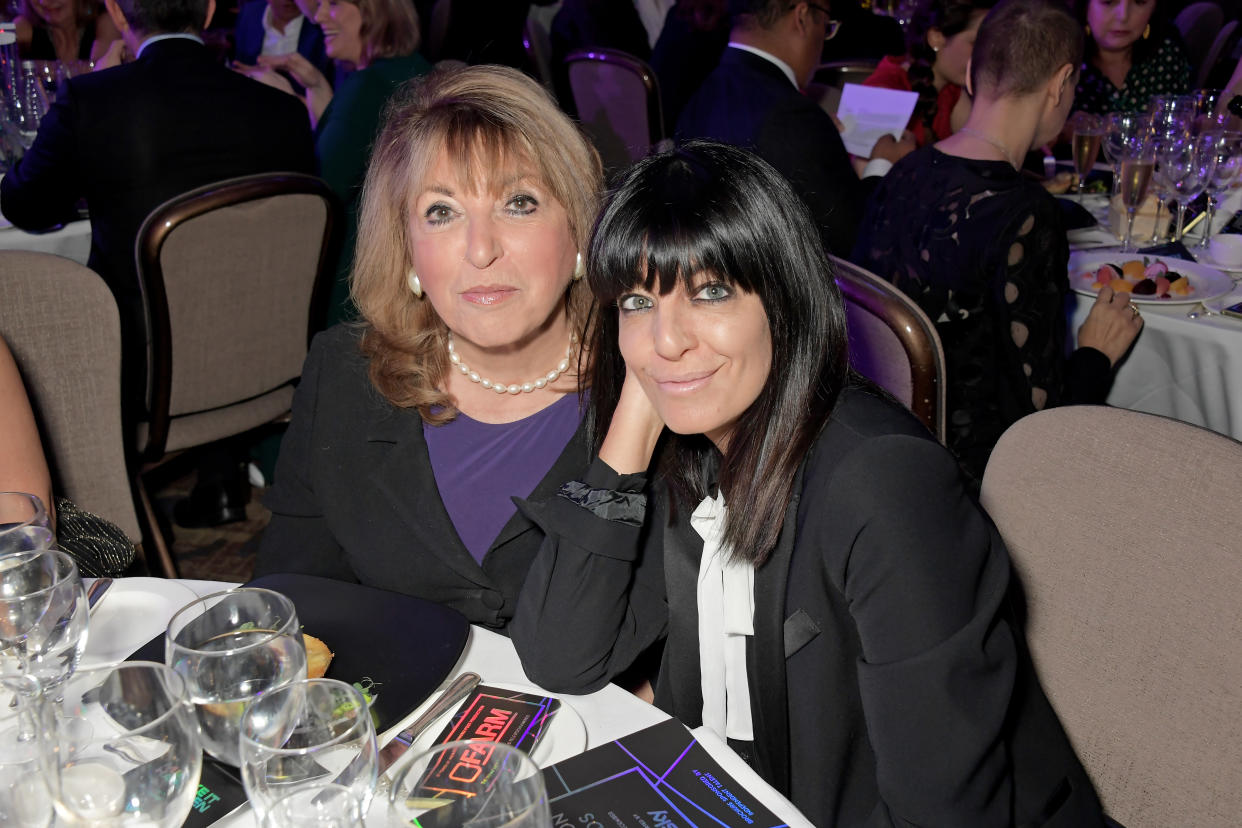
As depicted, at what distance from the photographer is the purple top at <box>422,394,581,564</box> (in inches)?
67.6

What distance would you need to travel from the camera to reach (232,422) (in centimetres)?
312

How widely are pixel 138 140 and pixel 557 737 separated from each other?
270 cm

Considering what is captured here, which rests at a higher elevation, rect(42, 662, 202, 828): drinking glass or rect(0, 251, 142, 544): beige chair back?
rect(42, 662, 202, 828): drinking glass

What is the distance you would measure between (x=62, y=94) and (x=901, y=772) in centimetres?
305

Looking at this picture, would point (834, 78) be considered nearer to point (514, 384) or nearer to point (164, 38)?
point (164, 38)

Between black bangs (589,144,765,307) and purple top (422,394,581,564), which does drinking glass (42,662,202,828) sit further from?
purple top (422,394,581,564)

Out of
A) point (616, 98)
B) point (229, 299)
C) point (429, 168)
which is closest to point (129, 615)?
point (429, 168)

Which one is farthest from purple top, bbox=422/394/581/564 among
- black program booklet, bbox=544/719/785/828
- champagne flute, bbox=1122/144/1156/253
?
champagne flute, bbox=1122/144/1156/253

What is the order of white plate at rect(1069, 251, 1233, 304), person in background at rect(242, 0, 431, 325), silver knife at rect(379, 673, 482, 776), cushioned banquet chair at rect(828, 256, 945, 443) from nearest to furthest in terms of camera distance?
silver knife at rect(379, 673, 482, 776) < cushioned banquet chair at rect(828, 256, 945, 443) < white plate at rect(1069, 251, 1233, 304) < person in background at rect(242, 0, 431, 325)

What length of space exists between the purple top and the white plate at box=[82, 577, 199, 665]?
0.44 metres

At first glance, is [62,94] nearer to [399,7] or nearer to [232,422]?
[232,422]

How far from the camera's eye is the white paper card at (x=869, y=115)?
13.3ft

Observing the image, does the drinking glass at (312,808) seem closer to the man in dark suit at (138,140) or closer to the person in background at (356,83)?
the man in dark suit at (138,140)

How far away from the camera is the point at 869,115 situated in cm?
416
